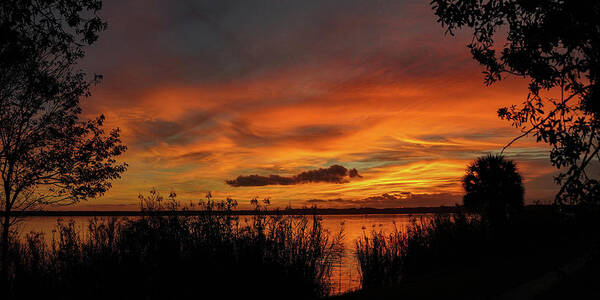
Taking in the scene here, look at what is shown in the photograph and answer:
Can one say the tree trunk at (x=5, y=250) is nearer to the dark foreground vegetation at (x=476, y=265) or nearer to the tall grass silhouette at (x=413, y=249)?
the dark foreground vegetation at (x=476, y=265)

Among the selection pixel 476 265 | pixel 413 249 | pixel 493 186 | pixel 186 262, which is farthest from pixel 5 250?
pixel 493 186

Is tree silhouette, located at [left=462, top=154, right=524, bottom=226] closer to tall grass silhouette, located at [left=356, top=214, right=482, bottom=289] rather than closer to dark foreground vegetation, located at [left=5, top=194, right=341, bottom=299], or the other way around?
tall grass silhouette, located at [left=356, top=214, right=482, bottom=289]

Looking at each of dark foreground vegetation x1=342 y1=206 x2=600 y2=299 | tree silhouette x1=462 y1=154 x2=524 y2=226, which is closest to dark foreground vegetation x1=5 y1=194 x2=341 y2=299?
dark foreground vegetation x1=342 y1=206 x2=600 y2=299

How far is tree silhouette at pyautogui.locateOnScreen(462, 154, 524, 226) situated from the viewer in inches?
1326

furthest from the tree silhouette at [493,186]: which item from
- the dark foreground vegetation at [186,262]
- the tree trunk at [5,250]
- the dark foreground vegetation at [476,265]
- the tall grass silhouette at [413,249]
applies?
the tree trunk at [5,250]

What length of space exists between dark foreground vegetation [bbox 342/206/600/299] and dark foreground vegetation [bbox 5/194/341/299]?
9.17 feet

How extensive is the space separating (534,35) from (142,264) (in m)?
11.1

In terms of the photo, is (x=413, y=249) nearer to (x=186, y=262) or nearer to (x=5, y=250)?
(x=186, y=262)

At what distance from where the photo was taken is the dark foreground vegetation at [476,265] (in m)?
8.18

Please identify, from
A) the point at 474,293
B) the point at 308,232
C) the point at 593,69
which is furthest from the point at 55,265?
the point at 593,69

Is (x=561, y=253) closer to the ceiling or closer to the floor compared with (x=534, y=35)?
closer to the floor

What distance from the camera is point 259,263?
1212 centimetres

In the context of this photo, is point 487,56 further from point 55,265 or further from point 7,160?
point 7,160

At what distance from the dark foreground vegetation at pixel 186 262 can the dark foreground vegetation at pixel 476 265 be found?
110 inches
